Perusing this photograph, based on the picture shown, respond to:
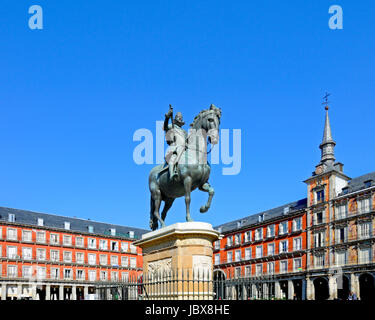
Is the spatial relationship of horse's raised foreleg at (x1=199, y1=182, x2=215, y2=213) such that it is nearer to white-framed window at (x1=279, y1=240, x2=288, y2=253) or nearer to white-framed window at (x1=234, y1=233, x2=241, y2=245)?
white-framed window at (x1=279, y1=240, x2=288, y2=253)

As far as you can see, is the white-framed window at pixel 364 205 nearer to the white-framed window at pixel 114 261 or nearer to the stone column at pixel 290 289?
the stone column at pixel 290 289

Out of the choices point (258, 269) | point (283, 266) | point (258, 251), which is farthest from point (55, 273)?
point (283, 266)

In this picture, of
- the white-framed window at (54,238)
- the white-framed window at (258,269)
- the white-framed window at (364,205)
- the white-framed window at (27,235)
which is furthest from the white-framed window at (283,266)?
the white-framed window at (27,235)

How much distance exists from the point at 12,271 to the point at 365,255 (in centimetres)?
4015

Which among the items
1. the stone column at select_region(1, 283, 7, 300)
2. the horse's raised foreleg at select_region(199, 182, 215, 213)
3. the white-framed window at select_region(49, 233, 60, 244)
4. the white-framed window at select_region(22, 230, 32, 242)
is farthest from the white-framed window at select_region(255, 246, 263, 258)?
the horse's raised foreleg at select_region(199, 182, 215, 213)

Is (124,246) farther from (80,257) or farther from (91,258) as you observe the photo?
(80,257)

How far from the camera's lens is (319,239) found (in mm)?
49531

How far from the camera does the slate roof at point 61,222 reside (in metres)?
57.4

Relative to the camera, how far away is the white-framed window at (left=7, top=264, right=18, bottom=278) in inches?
2118

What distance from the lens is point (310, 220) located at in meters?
51.1

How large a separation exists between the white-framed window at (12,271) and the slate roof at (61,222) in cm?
554
